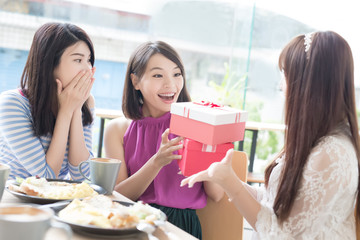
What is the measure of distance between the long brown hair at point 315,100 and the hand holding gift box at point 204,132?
208 mm

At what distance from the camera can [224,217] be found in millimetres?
1668

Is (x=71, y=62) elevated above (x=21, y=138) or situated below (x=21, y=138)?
above

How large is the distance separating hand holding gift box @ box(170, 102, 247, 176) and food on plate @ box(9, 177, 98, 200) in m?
0.37

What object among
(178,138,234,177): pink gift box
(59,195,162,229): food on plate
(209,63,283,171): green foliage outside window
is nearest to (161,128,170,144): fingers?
(178,138,234,177): pink gift box

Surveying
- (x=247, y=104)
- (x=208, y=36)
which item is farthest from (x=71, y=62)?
(x=208, y=36)

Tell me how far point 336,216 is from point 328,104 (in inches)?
14.2

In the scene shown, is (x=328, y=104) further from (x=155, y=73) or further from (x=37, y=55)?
(x=37, y=55)

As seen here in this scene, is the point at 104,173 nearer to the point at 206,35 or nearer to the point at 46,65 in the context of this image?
the point at 46,65

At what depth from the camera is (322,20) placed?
15.9ft

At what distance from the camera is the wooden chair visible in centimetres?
166

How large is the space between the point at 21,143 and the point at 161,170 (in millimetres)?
600

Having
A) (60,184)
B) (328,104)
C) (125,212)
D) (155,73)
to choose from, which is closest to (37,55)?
(155,73)

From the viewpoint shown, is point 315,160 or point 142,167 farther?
point 142,167

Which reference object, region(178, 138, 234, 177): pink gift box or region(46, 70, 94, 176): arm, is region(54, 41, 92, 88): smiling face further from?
region(178, 138, 234, 177): pink gift box
